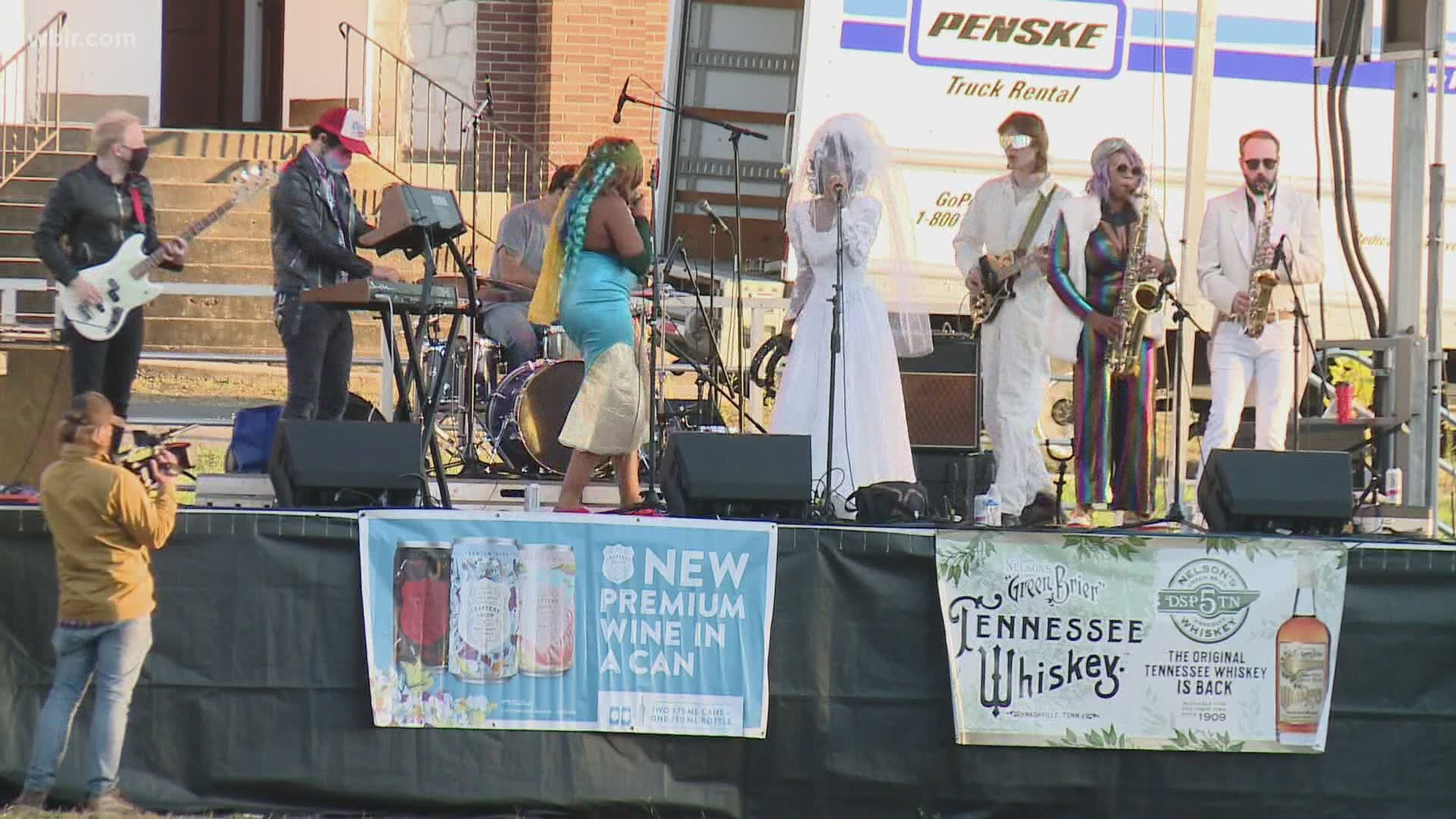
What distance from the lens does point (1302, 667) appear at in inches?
282

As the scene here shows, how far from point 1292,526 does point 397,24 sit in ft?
40.2

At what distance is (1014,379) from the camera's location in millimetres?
10031

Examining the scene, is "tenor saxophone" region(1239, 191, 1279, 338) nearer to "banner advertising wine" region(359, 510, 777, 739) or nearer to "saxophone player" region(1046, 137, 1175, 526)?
"saxophone player" region(1046, 137, 1175, 526)

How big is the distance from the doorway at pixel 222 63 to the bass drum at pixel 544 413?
10033 mm

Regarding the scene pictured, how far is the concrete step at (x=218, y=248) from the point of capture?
16.0 metres

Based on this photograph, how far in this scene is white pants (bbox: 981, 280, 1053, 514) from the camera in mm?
9984

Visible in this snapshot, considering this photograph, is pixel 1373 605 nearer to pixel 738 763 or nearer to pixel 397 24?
pixel 738 763

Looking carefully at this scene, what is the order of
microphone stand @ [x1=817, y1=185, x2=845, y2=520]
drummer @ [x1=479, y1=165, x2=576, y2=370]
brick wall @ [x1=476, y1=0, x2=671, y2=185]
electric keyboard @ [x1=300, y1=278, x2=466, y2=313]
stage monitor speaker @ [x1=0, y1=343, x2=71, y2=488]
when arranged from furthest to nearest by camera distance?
brick wall @ [x1=476, y1=0, x2=671, y2=185], drummer @ [x1=479, y1=165, x2=576, y2=370], stage monitor speaker @ [x1=0, y1=343, x2=71, y2=488], microphone stand @ [x1=817, y1=185, x2=845, y2=520], electric keyboard @ [x1=300, y1=278, x2=466, y2=313]

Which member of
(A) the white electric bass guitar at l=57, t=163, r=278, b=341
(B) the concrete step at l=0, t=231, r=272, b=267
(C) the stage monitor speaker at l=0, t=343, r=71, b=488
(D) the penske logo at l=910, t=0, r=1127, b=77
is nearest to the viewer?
(A) the white electric bass guitar at l=57, t=163, r=278, b=341

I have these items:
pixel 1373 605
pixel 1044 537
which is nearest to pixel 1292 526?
pixel 1373 605

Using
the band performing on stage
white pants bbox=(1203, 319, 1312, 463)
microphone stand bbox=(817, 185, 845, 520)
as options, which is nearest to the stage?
microphone stand bbox=(817, 185, 845, 520)

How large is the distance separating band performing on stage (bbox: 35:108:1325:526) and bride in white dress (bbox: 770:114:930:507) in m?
0.01

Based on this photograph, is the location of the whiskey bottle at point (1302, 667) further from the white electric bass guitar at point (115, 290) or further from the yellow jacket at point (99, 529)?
the white electric bass guitar at point (115, 290)

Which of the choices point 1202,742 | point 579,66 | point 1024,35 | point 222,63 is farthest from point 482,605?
point 222,63
